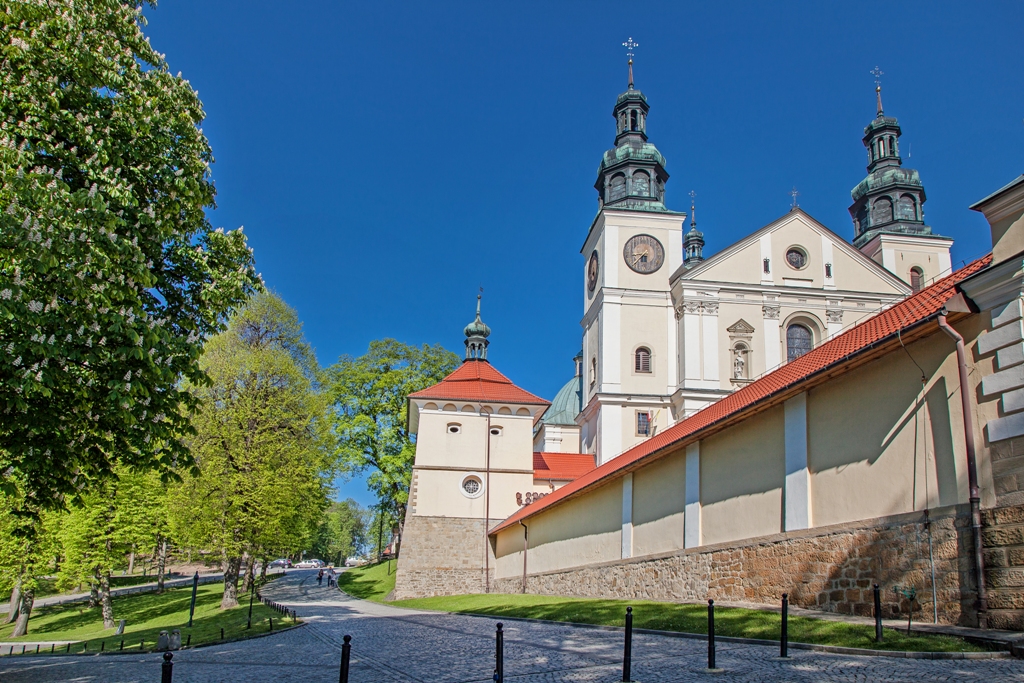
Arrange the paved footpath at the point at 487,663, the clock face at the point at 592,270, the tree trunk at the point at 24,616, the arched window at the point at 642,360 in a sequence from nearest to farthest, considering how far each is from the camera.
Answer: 1. the paved footpath at the point at 487,663
2. the tree trunk at the point at 24,616
3. the arched window at the point at 642,360
4. the clock face at the point at 592,270

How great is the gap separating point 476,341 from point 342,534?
69.6 metres

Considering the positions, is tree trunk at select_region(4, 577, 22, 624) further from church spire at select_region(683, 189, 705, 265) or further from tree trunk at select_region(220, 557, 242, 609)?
church spire at select_region(683, 189, 705, 265)

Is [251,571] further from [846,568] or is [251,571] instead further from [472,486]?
[846,568]

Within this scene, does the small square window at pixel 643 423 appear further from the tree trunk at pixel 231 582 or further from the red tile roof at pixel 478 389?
the tree trunk at pixel 231 582

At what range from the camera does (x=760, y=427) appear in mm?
15227

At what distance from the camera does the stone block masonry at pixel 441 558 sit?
112ft

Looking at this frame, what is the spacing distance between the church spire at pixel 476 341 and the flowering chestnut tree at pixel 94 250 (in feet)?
100

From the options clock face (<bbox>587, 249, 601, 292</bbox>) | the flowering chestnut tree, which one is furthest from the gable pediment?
the flowering chestnut tree

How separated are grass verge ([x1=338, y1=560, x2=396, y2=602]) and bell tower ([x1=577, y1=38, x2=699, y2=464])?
43.9ft

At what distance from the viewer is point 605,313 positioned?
139ft

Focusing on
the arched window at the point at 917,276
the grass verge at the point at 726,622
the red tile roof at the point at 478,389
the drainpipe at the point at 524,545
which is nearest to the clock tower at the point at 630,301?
the red tile roof at the point at 478,389

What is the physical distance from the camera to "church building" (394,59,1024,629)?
1014 centimetres

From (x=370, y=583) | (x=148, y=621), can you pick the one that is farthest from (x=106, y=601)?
(x=370, y=583)

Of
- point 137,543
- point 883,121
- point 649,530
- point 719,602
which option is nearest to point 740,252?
point 883,121
